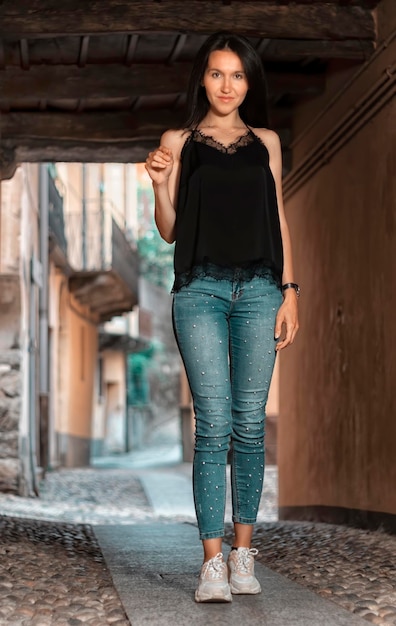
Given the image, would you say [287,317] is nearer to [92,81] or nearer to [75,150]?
[92,81]

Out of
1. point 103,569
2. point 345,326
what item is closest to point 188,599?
point 103,569

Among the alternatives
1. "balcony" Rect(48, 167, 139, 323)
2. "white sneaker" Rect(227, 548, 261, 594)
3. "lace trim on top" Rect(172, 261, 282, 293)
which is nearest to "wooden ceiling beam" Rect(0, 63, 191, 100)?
"lace trim on top" Rect(172, 261, 282, 293)

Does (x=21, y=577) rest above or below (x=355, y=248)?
below

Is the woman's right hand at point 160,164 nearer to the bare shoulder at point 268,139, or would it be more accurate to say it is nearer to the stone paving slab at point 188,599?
the bare shoulder at point 268,139

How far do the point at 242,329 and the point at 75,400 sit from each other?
56.2 ft

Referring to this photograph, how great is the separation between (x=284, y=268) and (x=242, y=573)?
38.9 inches

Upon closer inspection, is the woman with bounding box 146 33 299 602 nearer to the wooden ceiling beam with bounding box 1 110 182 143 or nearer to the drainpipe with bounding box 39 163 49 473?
Answer: the wooden ceiling beam with bounding box 1 110 182 143

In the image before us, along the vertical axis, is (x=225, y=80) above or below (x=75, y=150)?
below

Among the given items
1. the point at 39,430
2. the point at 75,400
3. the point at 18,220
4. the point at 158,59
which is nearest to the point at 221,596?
the point at 158,59

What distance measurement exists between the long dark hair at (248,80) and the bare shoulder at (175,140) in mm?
48

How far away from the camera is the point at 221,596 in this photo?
3.18 m

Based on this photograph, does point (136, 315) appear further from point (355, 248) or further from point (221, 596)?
point (221, 596)

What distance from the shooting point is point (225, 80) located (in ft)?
11.3

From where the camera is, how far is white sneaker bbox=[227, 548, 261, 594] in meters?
3.33
